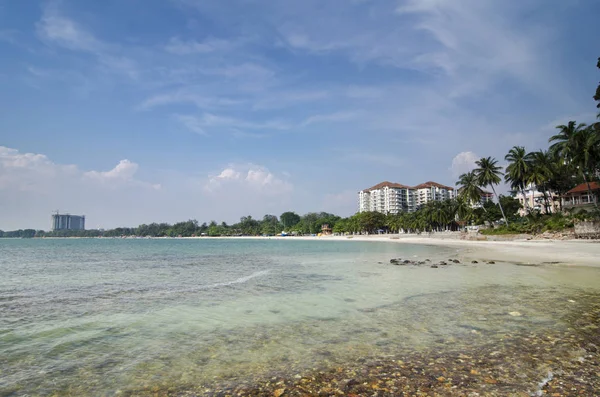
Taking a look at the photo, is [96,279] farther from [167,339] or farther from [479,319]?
[479,319]

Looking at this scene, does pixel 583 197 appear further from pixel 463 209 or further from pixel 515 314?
pixel 515 314

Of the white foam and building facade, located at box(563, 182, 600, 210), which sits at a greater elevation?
building facade, located at box(563, 182, 600, 210)

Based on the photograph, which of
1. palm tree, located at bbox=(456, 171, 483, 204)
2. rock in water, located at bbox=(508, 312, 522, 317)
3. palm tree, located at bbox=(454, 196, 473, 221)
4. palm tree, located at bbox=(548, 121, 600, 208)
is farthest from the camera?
palm tree, located at bbox=(454, 196, 473, 221)

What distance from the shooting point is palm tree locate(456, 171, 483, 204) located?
88.4m

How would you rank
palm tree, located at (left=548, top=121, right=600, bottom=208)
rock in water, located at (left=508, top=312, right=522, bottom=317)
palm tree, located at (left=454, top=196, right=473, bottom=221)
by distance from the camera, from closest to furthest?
rock in water, located at (left=508, top=312, right=522, bottom=317) → palm tree, located at (left=548, top=121, right=600, bottom=208) → palm tree, located at (left=454, top=196, right=473, bottom=221)

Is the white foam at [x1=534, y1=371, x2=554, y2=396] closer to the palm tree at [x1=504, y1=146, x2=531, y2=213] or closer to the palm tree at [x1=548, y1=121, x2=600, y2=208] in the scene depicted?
the palm tree at [x1=548, y1=121, x2=600, y2=208]

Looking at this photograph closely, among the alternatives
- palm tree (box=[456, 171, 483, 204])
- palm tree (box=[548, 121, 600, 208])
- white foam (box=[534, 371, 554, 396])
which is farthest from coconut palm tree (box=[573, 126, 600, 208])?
white foam (box=[534, 371, 554, 396])

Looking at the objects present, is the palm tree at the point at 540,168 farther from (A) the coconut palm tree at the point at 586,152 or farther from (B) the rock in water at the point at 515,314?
(B) the rock in water at the point at 515,314

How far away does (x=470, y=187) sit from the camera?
A: 88875 mm

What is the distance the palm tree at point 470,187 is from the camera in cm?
8844

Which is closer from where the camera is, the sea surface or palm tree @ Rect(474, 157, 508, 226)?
the sea surface

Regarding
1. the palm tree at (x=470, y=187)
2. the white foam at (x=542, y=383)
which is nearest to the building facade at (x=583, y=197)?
the palm tree at (x=470, y=187)

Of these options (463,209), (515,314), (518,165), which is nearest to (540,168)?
(518,165)

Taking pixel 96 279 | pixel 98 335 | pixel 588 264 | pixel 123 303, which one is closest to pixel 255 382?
pixel 98 335
